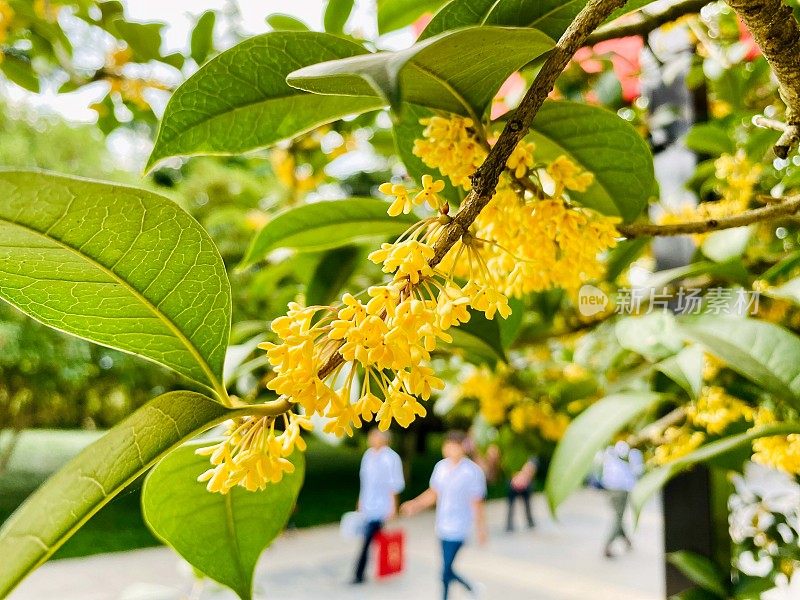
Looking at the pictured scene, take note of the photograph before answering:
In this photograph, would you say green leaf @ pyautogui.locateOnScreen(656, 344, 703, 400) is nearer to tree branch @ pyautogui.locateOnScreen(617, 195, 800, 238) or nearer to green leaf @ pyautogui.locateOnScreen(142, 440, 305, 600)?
tree branch @ pyautogui.locateOnScreen(617, 195, 800, 238)

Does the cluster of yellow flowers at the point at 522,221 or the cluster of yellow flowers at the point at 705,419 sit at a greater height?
the cluster of yellow flowers at the point at 522,221

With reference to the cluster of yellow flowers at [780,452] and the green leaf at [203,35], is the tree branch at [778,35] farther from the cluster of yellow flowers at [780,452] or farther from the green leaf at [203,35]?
the green leaf at [203,35]

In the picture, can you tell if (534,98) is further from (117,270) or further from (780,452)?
(780,452)

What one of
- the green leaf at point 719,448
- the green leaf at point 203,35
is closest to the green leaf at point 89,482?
the green leaf at point 719,448

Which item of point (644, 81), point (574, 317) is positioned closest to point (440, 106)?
point (574, 317)

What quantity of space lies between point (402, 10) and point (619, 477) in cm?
388

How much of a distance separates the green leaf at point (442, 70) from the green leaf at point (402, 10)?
419mm

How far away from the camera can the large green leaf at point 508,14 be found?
0.37m

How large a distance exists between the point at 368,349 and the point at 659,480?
0.44 m

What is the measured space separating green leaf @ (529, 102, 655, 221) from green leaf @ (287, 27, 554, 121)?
0.10m

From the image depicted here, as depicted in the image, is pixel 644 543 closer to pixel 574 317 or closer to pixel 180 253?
pixel 574 317

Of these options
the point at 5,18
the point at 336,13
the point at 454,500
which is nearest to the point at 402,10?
the point at 336,13

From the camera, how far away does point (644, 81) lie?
127 centimetres

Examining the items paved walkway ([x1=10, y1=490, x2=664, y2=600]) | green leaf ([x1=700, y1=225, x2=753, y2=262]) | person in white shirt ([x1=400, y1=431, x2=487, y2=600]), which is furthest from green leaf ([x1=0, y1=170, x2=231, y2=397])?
paved walkway ([x1=10, y1=490, x2=664, y2=600])
